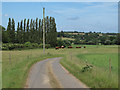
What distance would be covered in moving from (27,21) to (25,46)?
14.6 meters

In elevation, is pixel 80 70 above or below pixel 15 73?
below

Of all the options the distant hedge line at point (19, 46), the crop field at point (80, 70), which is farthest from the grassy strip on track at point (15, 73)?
the distant hedge line at point (19, 46)

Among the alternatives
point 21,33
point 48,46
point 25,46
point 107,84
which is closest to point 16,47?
point 25,46

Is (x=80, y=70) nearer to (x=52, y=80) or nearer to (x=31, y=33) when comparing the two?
(x=52, y=80)

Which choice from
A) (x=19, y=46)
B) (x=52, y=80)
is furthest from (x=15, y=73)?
(x=19, y=46)

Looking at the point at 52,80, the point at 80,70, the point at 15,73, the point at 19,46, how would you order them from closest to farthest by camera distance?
1. the point at 52,80
2. the point at 15,73
3. the point at 80,70
4. the point at 19,46

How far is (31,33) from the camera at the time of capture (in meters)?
85.3

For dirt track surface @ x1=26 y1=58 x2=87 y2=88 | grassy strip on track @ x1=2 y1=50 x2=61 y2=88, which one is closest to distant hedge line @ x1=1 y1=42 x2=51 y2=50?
grassy strip on track @ x1=2 y1=50 x2=61 y2=88

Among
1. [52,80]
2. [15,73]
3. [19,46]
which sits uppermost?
[15,73]

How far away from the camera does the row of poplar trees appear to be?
7756 cm

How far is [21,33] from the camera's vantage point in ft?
265

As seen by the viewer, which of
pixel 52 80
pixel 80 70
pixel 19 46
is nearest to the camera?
pixel 52 80

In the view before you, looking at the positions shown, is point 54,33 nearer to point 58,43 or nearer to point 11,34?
point 58,43

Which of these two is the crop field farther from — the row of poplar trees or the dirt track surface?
the row of poplar trees
